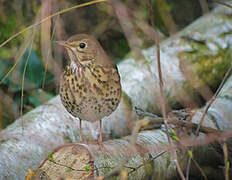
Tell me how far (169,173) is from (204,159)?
0.30m

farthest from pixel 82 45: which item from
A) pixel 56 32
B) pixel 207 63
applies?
pixel 207 63

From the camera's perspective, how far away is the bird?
220 centimetres

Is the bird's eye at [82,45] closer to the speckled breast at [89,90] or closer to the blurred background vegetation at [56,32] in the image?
the speckled breast at [89,90]

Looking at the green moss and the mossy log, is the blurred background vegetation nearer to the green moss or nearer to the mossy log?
the mossy log

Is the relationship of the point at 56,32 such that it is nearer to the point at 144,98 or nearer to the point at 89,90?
the point at 144,98

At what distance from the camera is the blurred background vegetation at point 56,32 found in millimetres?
3596

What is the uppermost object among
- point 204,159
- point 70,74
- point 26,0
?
point 26,0

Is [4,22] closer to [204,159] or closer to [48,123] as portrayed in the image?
[48,123]

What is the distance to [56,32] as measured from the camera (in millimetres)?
3551

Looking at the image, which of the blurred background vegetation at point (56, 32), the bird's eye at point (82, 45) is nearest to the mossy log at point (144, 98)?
the blurred background vegetation at point (56, 32)

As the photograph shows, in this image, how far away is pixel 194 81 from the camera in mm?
3506

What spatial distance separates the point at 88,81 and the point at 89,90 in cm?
5

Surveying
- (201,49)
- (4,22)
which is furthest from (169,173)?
(4,22)

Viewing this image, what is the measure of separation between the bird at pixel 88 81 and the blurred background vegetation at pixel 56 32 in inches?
39.9
